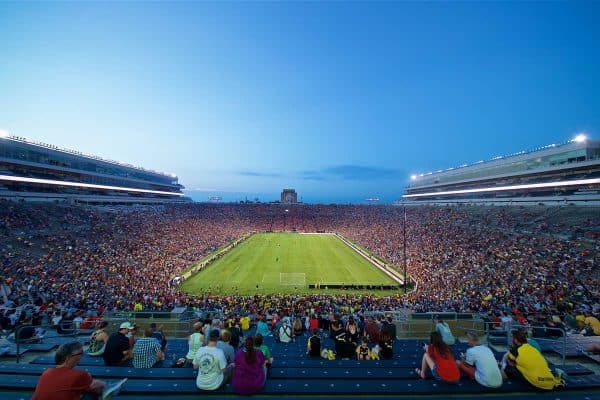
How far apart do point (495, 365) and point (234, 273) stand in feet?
104

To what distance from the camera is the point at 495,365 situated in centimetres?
510

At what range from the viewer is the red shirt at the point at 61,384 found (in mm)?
3588

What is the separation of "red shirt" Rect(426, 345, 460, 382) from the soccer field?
24.2m

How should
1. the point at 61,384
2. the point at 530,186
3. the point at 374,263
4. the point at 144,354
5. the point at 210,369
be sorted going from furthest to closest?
the point at 530,186 → the point at 374,263 → the point at 144,354 → the point at 210,369 → the point at 61,384

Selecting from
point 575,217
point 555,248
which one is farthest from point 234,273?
point 575,217

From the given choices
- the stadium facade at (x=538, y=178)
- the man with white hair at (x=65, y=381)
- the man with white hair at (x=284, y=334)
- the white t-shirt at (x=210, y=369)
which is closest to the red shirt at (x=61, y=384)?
the man with white hair at (x=65, y=381)

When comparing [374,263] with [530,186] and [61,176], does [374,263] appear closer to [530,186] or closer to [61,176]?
[530,186]

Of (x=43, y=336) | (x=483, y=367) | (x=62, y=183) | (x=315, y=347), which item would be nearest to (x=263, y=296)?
(x=43, y=336)

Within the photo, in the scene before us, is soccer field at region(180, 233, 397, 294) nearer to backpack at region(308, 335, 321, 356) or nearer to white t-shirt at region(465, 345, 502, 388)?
backpack at region(308, 335, 321, 356)

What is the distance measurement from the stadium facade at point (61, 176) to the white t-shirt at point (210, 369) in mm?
46191

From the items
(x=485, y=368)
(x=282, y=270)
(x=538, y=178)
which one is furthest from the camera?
(x=538, y=178)

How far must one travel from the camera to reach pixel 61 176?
53406mm

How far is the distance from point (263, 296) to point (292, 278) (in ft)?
27.8

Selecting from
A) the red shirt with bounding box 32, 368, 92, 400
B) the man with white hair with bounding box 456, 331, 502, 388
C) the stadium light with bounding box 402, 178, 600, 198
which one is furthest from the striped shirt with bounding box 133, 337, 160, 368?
the stadium light with bounding box 402, 178, 600, 198
